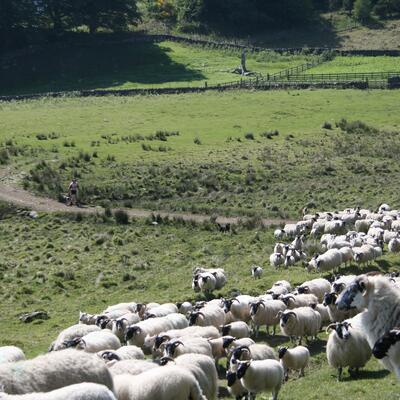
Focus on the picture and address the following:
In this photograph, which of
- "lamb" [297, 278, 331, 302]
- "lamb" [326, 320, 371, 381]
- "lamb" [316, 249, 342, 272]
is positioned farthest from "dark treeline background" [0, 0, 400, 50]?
"lamb" [326, 320, 371, 381]

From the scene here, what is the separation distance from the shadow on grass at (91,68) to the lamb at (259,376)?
280 ft

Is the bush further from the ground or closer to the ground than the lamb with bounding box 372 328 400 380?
closer to the ground

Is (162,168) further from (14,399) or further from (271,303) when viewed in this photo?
(14,399)

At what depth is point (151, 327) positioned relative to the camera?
72.2ft

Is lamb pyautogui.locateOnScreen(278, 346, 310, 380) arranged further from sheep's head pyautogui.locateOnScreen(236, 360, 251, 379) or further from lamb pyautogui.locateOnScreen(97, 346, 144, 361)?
lamb pyautogui.locateOnScreen(97, 346, 144, 361)

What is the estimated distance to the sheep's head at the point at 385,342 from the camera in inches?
555

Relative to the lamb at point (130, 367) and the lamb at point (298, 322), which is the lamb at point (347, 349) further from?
the lamb at point (130, 367)

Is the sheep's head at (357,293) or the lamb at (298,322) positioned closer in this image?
the sheep's head at (357,293)

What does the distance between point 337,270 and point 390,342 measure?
54.2ft

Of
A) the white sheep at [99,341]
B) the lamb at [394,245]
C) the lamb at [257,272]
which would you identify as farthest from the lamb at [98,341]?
the lamb at [394,245]

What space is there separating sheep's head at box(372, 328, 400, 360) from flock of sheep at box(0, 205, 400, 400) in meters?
0.02

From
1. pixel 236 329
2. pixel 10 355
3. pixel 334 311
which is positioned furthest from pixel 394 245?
pixel 10 355

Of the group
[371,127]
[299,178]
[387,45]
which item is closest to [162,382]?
[299,178]

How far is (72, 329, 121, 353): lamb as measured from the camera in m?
19.9
